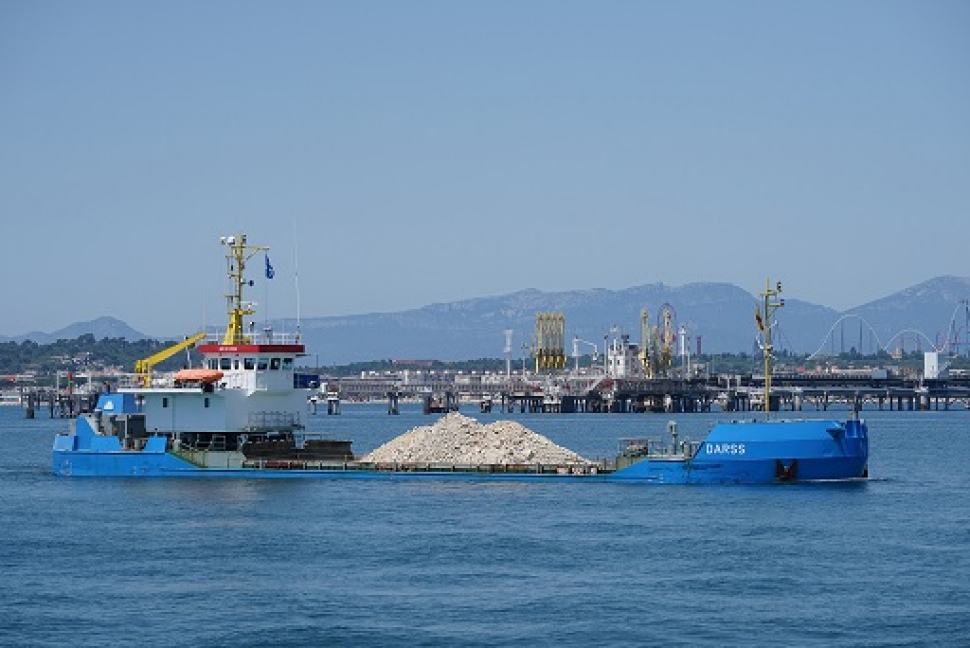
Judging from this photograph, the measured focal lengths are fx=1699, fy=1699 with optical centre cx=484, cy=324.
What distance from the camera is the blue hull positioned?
2403 inches

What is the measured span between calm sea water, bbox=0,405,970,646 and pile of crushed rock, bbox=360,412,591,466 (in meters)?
3.35

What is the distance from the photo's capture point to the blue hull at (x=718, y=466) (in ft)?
200

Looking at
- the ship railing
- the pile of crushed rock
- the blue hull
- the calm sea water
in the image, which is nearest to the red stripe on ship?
the blue hull

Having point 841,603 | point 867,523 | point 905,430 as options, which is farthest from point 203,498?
point 905,430

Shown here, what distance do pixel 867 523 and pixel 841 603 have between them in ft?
48.3

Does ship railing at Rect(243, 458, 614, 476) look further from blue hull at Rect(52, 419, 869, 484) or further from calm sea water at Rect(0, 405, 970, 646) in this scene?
calm sea water at Rect(0, 405, 970, 646)

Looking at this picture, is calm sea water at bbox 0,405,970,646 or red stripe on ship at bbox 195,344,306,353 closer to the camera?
calm sea water at bbox 0,405,970,646

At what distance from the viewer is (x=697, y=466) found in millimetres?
62531

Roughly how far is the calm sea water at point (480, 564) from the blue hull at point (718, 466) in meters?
0.89

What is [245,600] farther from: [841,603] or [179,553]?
[841,603]

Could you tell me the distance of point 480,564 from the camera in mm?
44438

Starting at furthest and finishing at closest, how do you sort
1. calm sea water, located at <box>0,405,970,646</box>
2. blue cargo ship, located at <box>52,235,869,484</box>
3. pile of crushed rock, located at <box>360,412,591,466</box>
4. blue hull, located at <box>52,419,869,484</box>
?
pile of crushed rock, located at <box>360,412,591,466</box> → blue cargo ship, located at <box>52,235,869,484</box> → blue hull, located at <box>52,419,869,484</box> → calm sea water, located at <box>0,405,970,646</box>

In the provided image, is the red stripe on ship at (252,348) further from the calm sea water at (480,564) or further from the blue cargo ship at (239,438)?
the calm sea water at (480,564)

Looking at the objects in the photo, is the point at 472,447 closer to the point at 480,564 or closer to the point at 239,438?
the point at 239,438
